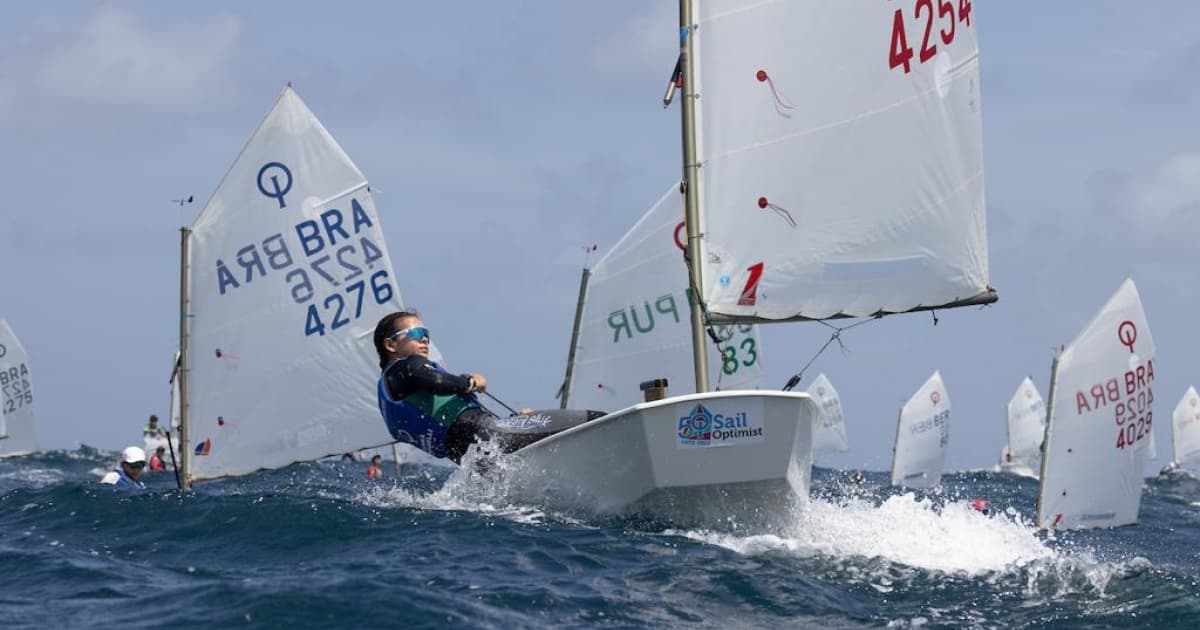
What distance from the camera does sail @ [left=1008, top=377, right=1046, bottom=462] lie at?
181ft

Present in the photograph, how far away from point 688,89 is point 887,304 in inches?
100

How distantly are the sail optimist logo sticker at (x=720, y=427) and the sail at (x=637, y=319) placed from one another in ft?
37.1

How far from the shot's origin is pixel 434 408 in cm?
1159

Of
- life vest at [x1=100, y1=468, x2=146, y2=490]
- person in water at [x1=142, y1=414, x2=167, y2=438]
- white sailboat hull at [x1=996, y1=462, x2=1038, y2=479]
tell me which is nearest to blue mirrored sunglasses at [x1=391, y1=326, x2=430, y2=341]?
life vest at [x1=100, y1=468, x2=146, y2=490]

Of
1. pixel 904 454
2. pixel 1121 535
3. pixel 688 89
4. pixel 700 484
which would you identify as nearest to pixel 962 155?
pixel 688 89

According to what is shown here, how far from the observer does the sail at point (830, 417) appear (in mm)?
57656

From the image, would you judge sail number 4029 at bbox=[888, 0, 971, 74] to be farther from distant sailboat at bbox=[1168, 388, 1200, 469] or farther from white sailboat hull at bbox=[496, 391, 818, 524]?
distant sailboat at bbox=[1168, 388, 1200, 469]

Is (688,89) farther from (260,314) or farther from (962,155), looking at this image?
(260,314)

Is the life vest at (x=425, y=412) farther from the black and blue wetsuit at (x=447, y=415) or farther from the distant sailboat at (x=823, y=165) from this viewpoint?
the distant sailboat at (x=823, y=165)

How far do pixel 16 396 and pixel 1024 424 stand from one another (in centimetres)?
3530

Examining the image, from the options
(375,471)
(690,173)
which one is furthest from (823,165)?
(375,471)

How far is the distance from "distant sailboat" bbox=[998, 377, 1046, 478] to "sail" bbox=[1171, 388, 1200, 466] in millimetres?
8571

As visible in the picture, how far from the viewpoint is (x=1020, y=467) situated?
177 feet

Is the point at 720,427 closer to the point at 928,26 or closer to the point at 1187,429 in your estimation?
the point at 928,26
